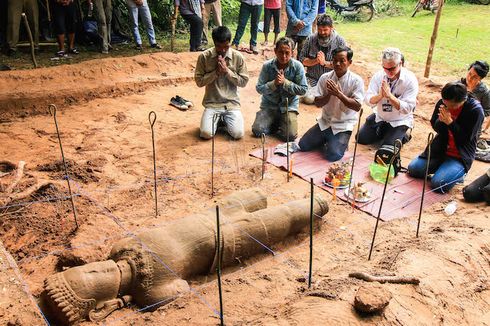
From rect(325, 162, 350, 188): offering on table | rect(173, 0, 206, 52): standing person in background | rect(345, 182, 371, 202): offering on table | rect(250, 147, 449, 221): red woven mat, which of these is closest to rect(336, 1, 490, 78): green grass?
rect(173, 0, 206, 52): standing person in background

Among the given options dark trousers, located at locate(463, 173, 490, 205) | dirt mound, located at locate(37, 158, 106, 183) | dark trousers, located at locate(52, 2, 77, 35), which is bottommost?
dirt mound, located at locate(37, 158, 106, 183)

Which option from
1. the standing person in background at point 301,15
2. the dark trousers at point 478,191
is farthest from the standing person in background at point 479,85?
the standing person in background at point 301,15

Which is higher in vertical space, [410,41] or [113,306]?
[410,41]

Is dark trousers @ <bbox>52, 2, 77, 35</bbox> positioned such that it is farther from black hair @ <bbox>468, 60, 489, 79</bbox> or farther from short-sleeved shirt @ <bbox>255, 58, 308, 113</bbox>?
black hair @ <bbox>468, 60, 489, 79</bbox>

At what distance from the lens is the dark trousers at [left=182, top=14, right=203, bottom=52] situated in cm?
904

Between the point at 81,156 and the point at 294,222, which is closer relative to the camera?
the point at 294,222

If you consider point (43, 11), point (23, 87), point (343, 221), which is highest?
point (43, 11)

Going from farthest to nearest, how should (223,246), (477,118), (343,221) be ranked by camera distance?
(477,118) < (343,221) < (223,246)

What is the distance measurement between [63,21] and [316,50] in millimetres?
5315

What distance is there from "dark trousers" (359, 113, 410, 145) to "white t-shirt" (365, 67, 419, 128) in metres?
0.08

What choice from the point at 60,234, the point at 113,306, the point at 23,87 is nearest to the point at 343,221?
the point at 113,306

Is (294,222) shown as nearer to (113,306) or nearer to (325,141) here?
(113,306)

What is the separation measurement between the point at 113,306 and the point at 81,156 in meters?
2.88

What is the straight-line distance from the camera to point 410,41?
12484mm
